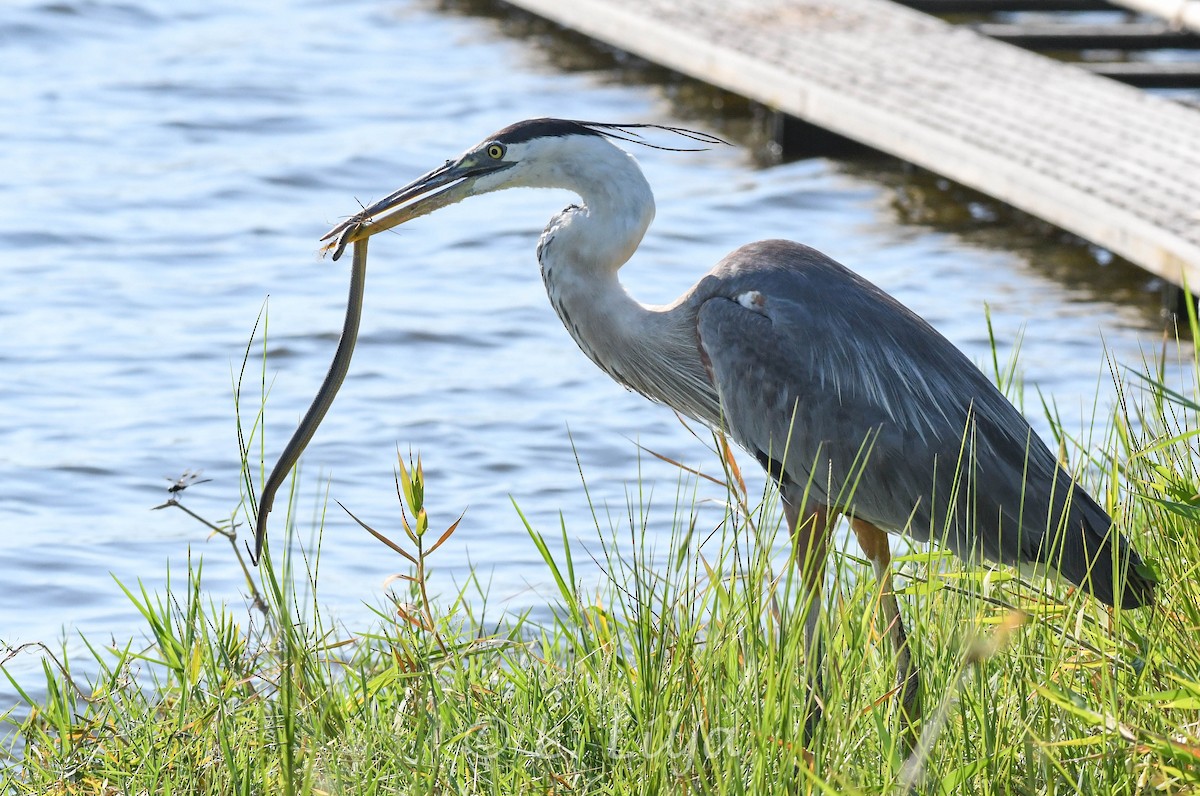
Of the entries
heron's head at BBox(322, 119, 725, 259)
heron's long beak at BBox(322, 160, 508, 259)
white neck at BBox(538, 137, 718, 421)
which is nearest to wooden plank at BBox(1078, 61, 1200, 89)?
white neck at BBox(538, 137, 718, 421)

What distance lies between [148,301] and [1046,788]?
16.9 ft

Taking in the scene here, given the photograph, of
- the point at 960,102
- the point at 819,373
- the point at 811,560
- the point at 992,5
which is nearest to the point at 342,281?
the point at 960,102

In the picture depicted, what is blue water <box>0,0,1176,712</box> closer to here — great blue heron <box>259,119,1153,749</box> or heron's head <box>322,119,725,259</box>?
heron's head <box>322,119,725,259</box>

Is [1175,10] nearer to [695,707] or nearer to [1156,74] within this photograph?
[1156,74]

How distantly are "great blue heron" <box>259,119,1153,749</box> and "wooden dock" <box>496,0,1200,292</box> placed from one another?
265cm

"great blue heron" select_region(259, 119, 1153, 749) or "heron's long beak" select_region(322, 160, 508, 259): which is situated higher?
"heron's long beak" select_region(322, 160, 508, 259)

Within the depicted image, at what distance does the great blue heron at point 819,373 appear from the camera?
3.51 metres

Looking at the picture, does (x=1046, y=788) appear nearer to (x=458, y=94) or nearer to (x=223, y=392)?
(x=223, y=392)

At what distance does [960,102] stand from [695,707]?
5.88 m

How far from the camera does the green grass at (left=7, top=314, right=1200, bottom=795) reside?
2463 mm

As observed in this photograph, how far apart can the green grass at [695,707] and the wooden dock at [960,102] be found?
11.1ft

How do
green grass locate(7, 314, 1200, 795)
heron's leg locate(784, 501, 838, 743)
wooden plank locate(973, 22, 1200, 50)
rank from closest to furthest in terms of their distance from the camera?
green grass locate(7, 314, 1200, 795), heron's leg locate(784, 501, 838, 743), wooden plank locate(973, 22, 1200, 50)

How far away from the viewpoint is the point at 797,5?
941 centimetres

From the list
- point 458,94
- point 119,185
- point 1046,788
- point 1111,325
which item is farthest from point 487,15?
point 1046,788
